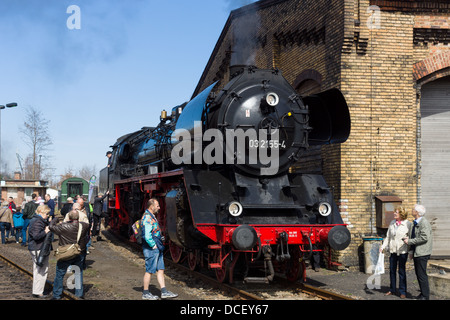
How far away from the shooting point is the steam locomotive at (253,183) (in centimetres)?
711

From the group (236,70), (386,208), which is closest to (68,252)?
(236,70)

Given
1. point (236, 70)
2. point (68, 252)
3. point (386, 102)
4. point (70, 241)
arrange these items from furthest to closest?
1. point (386, 102)
2. point (236, 70)
3. point (70, 241)
4. point (68, 252)

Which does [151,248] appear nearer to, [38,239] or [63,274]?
[63,274]

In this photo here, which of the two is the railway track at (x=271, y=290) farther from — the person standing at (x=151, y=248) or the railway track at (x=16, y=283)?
the railway track at (x=16, y=283)

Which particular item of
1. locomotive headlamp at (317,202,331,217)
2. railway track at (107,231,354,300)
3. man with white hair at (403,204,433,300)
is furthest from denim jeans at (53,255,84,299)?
man with white hair at (403,204,433,300)

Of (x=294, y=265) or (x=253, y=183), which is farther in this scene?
(x=294, y=265)

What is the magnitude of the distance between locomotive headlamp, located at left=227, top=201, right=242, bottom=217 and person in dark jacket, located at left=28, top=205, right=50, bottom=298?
8.71 ft

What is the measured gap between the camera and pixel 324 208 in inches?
299

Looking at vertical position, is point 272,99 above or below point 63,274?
above

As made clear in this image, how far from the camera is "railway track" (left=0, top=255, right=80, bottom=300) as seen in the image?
23.7 feet

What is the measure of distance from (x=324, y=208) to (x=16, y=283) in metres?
5.61

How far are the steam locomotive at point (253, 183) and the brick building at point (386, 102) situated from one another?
1.52m
